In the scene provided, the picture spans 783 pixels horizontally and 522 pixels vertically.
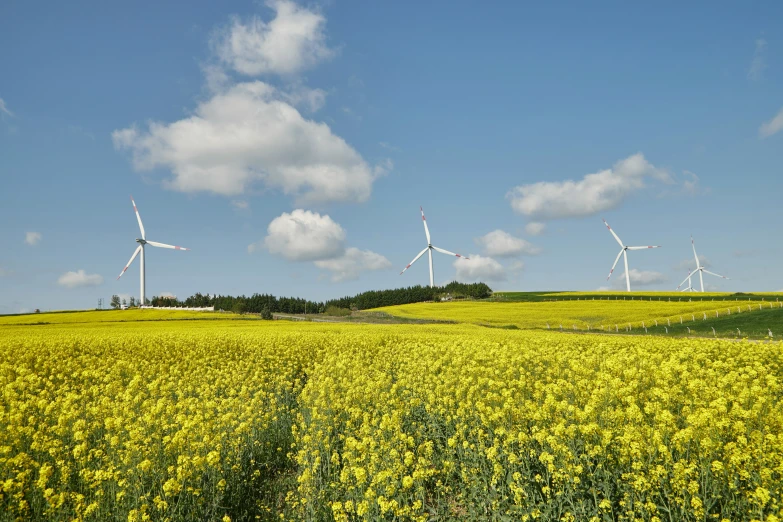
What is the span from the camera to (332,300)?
129375 mm

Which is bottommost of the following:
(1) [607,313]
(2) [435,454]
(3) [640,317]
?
(3) [640,317]

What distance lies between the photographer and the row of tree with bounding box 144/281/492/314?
118 meters

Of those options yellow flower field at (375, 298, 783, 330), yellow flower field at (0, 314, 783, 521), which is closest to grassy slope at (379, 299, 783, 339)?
yellow flower field at (375, 298, 783, 330)

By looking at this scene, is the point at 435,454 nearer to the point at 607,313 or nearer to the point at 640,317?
the point at 640,317

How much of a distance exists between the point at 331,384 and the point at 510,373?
17.0 ft

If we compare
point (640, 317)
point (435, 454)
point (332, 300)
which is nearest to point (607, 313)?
point (640, 317)

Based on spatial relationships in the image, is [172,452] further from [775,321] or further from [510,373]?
[775,321]

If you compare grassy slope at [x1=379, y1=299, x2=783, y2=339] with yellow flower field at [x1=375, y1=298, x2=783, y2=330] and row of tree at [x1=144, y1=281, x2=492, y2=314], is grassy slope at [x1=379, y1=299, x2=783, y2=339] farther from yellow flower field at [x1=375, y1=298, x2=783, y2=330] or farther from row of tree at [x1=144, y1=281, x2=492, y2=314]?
row of tree at [x1=144, y1=281, x2=492, y2=314]

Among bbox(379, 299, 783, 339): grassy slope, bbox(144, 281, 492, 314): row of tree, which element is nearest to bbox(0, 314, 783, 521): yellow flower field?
bbox(379, 299, 783, 339): grassy slope

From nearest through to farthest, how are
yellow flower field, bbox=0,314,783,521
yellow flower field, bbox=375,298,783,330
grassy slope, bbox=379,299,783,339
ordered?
1. yellow flower field, bbox=0,314,783,521
2. grassy slope, bbox=379,299,783,339
3. yellow flower field, bbox=375,298,783,330

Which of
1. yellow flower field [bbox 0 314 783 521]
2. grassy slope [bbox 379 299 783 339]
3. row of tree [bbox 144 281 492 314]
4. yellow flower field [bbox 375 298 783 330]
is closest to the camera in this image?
yellow flower field [bbox 0 314 783 521]

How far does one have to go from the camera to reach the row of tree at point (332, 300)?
118 meters

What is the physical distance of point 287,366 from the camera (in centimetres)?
2008

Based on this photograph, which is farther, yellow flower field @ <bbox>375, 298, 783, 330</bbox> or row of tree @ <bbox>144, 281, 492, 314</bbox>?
row of tree @ <bbox>144, 281, 492, 314</bbox>
